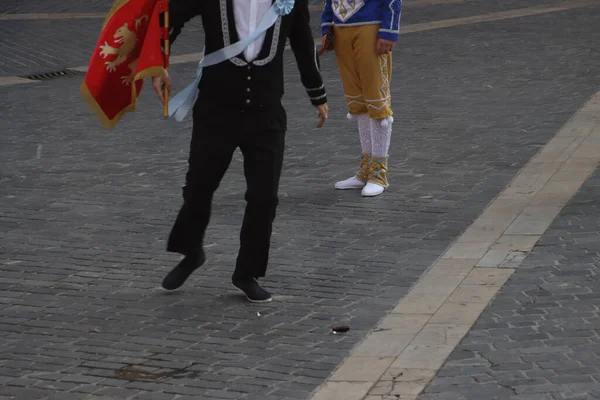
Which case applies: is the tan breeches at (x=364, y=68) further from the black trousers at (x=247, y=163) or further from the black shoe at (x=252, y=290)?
the black shoe at (x=252, y=290)

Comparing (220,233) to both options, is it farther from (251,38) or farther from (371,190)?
(251,38)

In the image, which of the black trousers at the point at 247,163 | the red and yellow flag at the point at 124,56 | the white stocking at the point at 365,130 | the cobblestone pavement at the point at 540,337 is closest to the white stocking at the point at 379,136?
the white stocking at the point at 365,130

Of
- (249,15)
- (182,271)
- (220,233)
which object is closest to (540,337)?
(182,271)

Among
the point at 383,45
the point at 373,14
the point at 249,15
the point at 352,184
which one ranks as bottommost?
the point at 352,184

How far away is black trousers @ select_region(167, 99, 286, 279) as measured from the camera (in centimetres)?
627

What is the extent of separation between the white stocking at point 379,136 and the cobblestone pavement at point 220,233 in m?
0.29

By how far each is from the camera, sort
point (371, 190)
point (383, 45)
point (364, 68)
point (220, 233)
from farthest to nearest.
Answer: point (371, 190), point (364, 68), point (383, 45), point (220, 233)

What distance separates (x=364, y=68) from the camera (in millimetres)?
8477

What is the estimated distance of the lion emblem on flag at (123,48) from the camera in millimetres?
6078

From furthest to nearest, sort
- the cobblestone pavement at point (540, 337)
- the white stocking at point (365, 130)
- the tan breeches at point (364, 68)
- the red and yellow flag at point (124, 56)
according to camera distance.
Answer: the white stocking at point (365, 130) < the tan breeches at point (364, 68) < the red and yellow flag at point (124, 56) < the cobblestone pavement at point (540, 337)

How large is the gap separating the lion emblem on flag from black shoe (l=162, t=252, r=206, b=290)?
1.01 meters

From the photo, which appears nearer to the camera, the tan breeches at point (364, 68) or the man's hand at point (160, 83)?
the man's hand at point (160, 83)

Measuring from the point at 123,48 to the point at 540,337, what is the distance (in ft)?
7.62

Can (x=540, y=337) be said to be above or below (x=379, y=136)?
below
